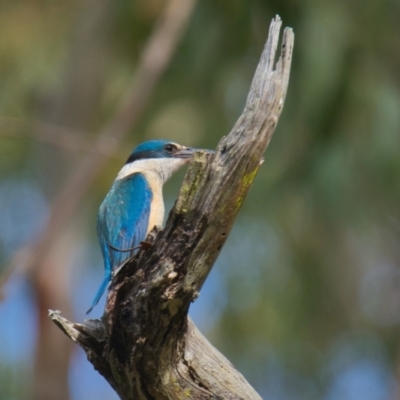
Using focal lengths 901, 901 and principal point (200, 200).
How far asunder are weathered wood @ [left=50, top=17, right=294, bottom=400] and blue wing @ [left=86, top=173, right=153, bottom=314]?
2.79 ft

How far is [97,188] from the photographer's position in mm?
11672

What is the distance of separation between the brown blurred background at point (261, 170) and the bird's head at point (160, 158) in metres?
1.43

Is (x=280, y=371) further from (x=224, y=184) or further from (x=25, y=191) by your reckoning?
(x=224, y=184)

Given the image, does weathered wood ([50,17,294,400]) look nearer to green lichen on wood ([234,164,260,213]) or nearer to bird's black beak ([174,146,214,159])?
green lichen on wood ([234,164,260,213])

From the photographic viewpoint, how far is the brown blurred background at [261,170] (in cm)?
939

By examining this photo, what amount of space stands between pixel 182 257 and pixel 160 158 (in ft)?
7.88

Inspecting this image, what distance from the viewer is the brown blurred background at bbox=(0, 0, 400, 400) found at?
9.39 m

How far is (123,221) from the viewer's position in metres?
4.96

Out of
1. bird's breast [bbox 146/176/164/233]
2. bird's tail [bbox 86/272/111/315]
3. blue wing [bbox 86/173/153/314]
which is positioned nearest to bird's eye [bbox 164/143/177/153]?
bird's breast [bbox 146/176/164/233]

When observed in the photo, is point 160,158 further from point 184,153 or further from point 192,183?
point 192,183

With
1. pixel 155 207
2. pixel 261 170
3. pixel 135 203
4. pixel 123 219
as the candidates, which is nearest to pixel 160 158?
pixel 155 207

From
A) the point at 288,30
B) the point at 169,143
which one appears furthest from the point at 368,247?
the point at 288,30

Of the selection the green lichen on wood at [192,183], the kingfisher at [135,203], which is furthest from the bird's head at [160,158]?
the green lichen on wood at [192,183]

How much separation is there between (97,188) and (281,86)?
A: 325 inches
